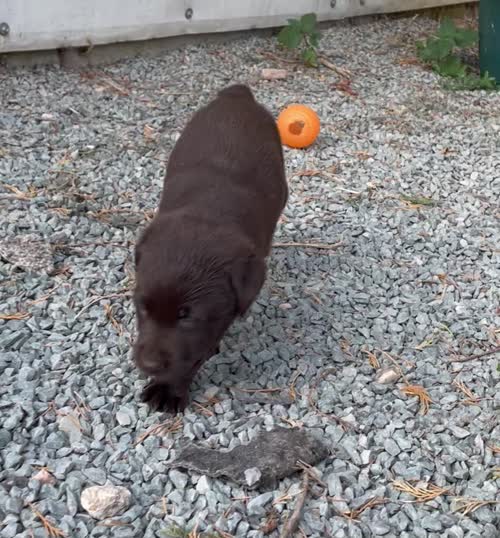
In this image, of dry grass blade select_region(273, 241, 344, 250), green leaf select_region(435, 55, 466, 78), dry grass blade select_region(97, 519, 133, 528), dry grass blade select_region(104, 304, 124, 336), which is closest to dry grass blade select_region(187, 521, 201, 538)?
dry grass blade select_region(97, 519, 133, 528)

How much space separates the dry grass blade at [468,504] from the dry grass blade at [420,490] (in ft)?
0.22

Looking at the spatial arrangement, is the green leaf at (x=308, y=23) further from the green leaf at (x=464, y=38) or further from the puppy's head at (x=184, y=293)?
the puppy's head at (x=184, y=293)

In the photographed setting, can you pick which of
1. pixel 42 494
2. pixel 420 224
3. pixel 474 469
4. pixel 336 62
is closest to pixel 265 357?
pixel 474 469

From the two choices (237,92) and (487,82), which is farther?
(487,82)

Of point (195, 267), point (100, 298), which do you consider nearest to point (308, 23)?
point (100, 298)

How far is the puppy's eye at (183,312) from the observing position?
2.73m

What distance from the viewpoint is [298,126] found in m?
5.53

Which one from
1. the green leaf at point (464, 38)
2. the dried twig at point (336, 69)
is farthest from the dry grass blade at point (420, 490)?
the green leaf at point (464, 38)

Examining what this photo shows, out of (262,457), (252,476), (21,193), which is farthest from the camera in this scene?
(21,193)

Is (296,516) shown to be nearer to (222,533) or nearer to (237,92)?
(222,533)

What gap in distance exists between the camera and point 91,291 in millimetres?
3652

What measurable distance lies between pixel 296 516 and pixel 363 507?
27cm

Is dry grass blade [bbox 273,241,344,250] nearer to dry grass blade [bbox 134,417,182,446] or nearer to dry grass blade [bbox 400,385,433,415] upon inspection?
dry grass blade [bbox 400,385,433,415]

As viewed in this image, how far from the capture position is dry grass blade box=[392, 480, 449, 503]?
2781mm
